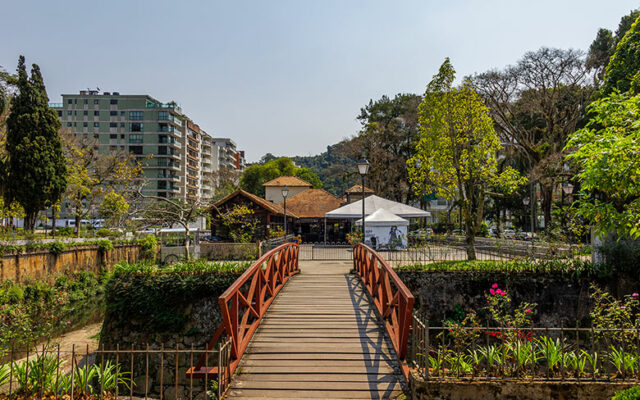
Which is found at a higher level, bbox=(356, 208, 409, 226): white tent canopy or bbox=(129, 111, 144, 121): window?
bbox=(129, 111, 144, 121): window

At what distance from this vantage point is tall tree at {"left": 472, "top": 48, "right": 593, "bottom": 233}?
27.8 metres

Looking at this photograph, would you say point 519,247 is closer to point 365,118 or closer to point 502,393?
point 502,393

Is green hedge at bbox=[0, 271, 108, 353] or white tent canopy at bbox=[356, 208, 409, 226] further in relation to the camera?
white tent canopy at bbox=[356, 208, 409, 226]

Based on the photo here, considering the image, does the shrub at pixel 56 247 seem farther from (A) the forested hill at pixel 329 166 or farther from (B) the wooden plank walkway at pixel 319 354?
(A) the forested hill at pixel 329 166

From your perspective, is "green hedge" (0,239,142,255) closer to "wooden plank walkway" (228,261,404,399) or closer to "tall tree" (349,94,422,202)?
"wooden plank walkway" (228,261,404,399)

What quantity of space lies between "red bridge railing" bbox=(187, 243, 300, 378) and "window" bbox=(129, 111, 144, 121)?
59.1m

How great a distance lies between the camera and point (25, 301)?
17.7m

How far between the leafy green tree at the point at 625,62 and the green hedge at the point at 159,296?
1526 centimetres

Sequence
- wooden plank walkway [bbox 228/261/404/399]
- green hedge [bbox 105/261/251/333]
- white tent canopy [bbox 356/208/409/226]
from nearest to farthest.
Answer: wooden plank walkway [bbox 228/261/404/399]
green hedge [bbox 105/261/251/333]
white tent canopy [bbox 356/208/409/226]

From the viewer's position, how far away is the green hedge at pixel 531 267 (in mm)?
12500

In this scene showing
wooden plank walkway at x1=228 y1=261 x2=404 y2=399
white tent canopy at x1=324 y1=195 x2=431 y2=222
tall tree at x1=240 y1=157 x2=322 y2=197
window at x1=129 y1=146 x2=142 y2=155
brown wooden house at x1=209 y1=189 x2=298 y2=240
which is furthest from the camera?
tall tree at x1=240 y1=157 x2=322 y2=197

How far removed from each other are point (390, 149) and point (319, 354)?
3878 cm

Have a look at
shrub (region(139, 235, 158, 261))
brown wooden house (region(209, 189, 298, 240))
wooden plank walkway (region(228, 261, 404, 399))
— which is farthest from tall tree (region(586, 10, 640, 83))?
shrub (region(139, 235, 158, 261))

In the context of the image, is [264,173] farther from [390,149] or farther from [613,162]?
[613,162]
